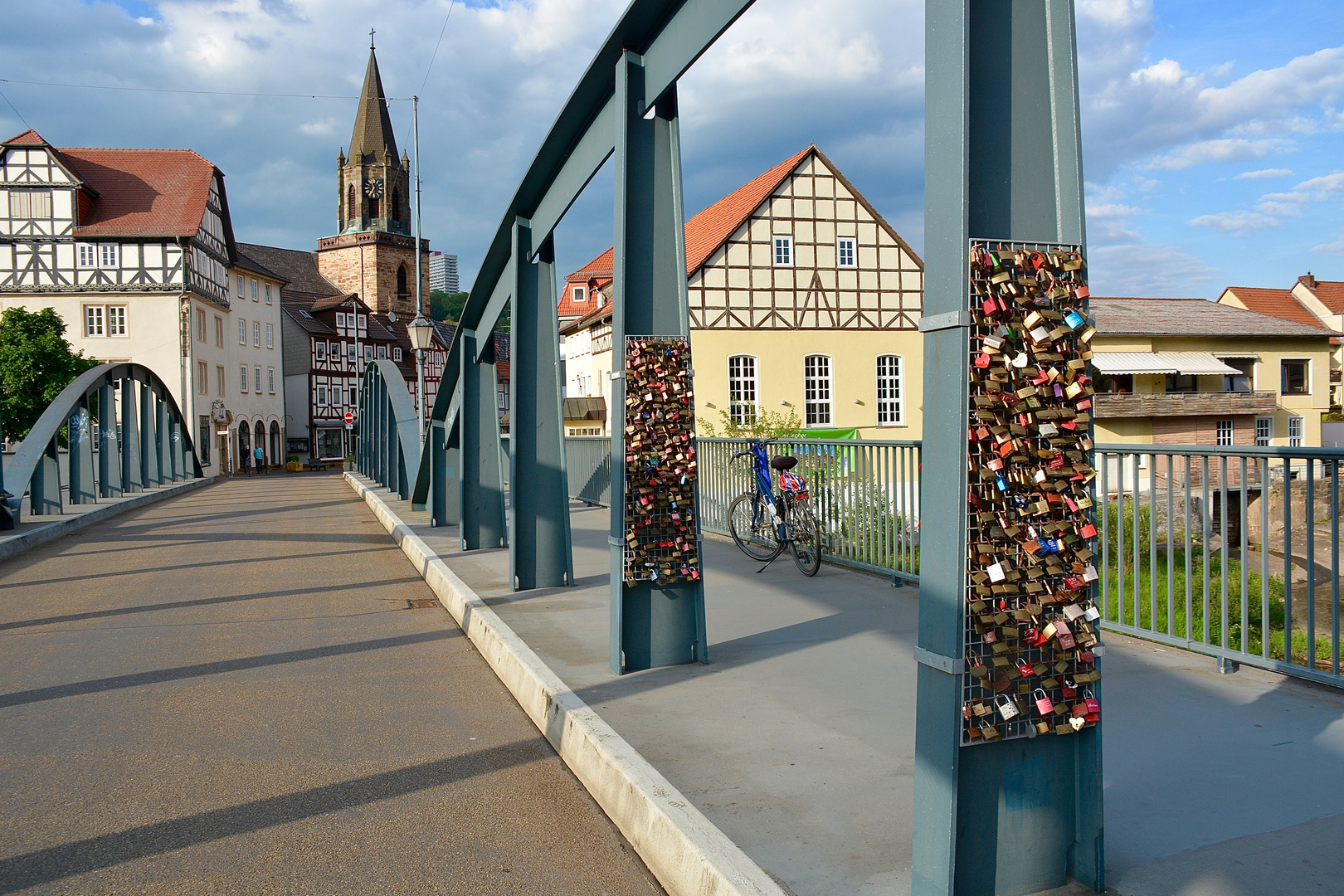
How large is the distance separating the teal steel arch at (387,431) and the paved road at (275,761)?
815cm

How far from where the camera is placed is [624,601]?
5.62m

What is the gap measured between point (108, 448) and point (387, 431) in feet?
22.5

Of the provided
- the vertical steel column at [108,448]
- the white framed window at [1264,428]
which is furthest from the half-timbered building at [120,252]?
the white framed window at [1264,428]

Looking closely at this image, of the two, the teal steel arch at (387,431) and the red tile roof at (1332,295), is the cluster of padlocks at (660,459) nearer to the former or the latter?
the teal steel arch at (387,431)

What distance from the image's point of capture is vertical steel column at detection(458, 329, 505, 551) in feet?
37.3

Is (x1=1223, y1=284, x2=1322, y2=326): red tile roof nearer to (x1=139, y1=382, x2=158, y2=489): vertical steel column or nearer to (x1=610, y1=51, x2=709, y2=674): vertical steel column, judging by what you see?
(x1=139, y1=382, x2=158, y2=489): vertical steel column

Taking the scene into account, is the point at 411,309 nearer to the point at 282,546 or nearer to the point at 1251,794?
the point at 282,546

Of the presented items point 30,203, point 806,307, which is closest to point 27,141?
point 30,203

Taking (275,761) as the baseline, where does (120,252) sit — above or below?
above

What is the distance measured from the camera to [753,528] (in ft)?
33.6

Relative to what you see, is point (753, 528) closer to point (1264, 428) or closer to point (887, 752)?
point (887, 752)

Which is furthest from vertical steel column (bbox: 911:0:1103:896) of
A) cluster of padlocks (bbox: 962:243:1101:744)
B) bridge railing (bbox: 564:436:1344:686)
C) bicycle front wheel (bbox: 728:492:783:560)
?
bicycle front wheel (bbox: 728:492:783:560)

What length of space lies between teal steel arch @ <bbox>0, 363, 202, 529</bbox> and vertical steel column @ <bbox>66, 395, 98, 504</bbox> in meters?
0.02

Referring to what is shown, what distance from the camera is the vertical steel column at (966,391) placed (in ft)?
9.02
